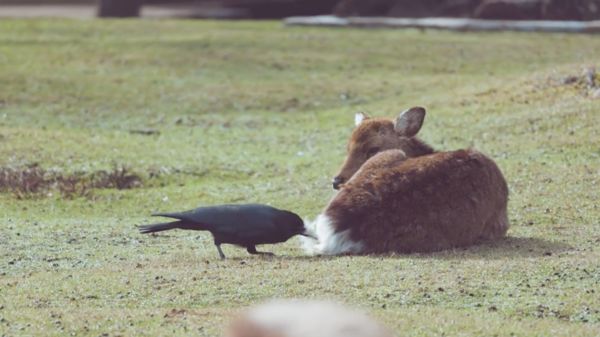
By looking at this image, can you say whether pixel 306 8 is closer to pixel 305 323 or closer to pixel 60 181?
pixel 60 181

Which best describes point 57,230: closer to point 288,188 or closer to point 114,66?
point 288,188

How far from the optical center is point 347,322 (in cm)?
356

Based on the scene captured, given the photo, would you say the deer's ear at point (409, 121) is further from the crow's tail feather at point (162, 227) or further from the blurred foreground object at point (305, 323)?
the blurred foreground object at point (305, 323)

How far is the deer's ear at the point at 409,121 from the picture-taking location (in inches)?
399

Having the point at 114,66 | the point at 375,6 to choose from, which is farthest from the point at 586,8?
the point at 114,66

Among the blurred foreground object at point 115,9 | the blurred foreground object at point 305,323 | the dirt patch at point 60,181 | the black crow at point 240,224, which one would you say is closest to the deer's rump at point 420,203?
the black crow at point 240,224

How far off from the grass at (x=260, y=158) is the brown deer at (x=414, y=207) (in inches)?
6.9

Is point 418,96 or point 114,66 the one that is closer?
point 418,96

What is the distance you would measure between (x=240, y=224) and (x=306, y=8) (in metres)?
21.4

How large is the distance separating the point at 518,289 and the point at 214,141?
8328 millimetres

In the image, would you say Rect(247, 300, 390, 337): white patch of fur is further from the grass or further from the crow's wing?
the crow's wing

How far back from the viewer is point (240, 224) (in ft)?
28.0

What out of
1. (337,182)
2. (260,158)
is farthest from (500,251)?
(260,158)

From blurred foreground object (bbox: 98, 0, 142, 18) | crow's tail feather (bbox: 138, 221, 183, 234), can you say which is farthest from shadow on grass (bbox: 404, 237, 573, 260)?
blurred foreground object (bbox: 98, 0, 142, 18)
